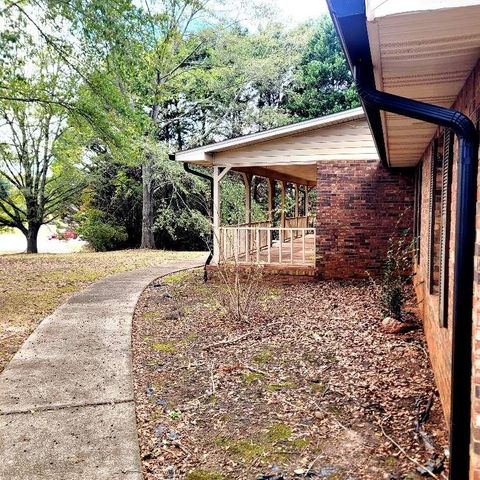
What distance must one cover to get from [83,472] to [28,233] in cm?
1893

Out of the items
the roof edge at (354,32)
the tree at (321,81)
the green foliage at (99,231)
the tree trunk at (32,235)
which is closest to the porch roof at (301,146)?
the roof edge at (354,32)

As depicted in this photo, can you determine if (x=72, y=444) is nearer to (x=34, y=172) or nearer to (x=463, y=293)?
(x=463, y=293)

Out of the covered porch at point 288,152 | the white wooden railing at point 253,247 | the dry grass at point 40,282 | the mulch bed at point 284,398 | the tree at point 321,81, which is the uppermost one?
the tree at point 321,81

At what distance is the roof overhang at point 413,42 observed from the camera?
181 cm

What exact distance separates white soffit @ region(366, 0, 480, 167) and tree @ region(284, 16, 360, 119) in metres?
21.2

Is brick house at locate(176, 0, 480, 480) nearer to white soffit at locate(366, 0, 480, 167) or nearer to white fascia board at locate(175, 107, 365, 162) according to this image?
white soffit at locate(366, 0, 480, 167)

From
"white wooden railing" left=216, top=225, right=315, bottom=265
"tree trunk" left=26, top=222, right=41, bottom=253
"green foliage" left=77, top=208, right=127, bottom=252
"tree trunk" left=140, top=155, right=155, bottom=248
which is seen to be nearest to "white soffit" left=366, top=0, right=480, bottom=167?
"white wooden railing" left=216, top=225, right=315, bottom=265

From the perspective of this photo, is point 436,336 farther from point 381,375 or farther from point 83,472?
point 83,472

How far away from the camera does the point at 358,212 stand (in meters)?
9.85

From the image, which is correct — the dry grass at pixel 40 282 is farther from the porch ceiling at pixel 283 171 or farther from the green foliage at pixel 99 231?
the porch ceiling at pixel 283 171

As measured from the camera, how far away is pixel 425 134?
5.48 metres

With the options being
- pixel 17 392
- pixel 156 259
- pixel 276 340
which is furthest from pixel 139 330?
pixel 156 259

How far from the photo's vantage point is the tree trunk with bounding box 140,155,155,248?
65.4 feet

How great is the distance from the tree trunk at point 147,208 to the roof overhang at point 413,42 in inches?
679
